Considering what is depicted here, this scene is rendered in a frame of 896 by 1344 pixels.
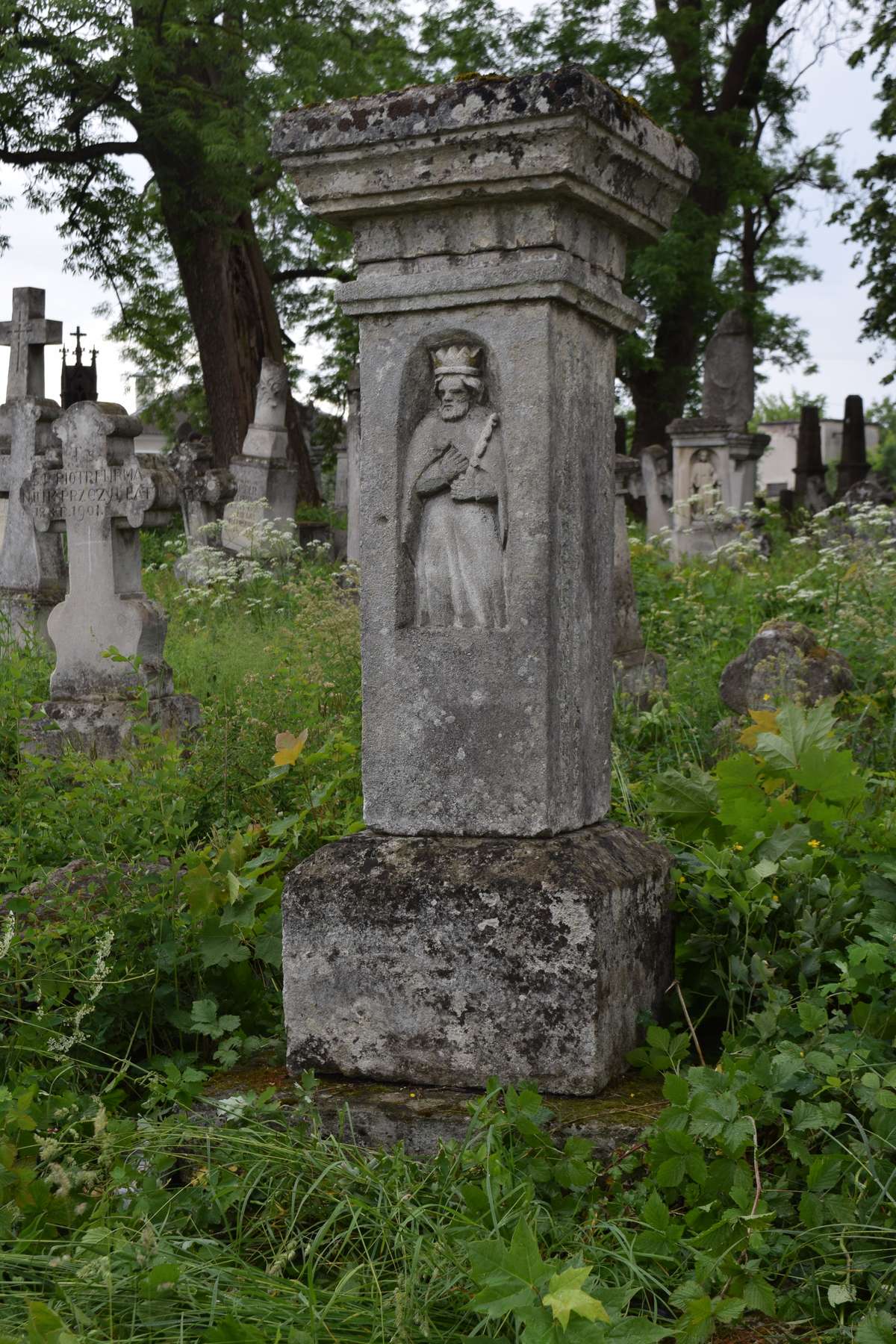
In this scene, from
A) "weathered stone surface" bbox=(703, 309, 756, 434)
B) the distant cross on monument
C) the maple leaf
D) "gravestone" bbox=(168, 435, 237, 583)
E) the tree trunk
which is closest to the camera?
the maple leaf

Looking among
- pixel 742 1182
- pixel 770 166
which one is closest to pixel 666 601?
pixel 742 1182

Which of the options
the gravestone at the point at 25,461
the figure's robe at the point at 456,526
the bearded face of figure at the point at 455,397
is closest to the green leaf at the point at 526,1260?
the figure's robe at the point at 456,526

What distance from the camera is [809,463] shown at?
22703mm

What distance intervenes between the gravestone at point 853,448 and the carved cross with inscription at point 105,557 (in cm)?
1596

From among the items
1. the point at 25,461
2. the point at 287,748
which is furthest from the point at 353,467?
the point at 287,748

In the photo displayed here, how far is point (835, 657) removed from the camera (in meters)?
6.54

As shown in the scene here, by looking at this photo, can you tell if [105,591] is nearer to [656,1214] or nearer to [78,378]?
[656,1214]

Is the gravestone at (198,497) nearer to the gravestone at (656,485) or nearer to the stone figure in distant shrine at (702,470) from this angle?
the stone figure in distant shrine at (702,470)

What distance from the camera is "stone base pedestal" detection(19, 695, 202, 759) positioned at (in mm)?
6859

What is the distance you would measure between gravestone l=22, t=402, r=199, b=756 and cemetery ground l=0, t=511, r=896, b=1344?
7.81 feet

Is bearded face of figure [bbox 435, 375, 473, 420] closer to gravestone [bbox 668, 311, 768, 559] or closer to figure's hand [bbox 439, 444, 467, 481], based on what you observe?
figure's hand [bbox 439, 444, 467, 481]

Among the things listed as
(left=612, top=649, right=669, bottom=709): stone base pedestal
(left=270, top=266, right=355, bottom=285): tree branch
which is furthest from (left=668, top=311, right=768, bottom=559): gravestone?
(left=270, top=266, right=355, bottom=285): tree branch

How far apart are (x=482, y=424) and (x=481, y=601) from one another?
Result: 16.2 inches

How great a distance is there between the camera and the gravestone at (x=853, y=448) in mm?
21594
